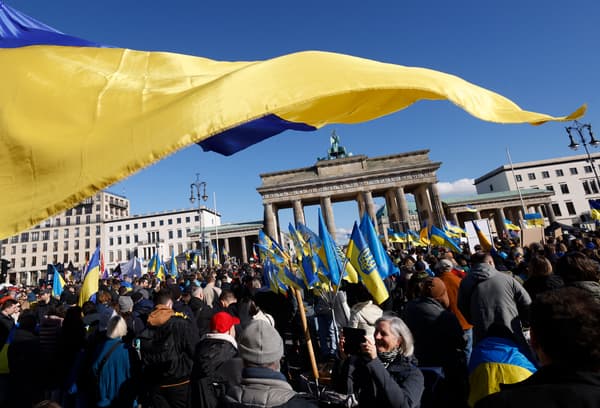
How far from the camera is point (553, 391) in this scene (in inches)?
46.6

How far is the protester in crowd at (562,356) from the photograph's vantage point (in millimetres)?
1164

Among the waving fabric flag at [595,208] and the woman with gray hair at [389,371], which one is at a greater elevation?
the waving fabric flag at [595,208]

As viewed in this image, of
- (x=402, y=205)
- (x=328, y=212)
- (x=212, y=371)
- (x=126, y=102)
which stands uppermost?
(x=328, y=212)

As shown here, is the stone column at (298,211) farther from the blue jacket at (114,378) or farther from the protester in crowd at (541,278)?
the blue jacket at (114,378)

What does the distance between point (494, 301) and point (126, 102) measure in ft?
14.3

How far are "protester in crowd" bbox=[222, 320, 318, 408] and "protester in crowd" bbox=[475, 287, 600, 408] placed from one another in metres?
1.07

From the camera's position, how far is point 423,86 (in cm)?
167

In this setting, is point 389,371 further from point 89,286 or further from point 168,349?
point 89,286

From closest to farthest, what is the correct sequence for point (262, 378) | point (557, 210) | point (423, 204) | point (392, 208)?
point (262, 378), point (423, 204), point (392, 208), point (557, 210)

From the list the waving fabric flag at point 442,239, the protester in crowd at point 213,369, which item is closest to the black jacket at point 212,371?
the protester in crowd at point 213,369

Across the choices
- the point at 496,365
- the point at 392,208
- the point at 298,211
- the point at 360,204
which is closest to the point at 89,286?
the point at 496,365

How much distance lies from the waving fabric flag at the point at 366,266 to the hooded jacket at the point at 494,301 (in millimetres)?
1527

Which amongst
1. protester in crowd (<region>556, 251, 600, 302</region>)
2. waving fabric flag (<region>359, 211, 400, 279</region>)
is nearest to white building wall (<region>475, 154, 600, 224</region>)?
waving fabric flag (<region>359, 211, 400, 279</region>)

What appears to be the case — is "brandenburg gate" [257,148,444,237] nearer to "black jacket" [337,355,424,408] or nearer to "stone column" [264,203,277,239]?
"stone column" [264,203,277,239]
